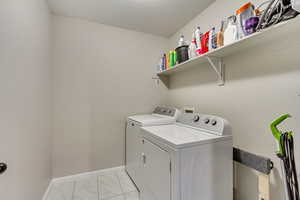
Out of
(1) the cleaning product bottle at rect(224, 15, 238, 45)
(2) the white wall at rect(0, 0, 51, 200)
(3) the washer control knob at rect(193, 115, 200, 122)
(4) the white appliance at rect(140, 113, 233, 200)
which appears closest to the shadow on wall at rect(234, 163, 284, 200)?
(4) the white appliance at rect(140, 113, 233, 200)

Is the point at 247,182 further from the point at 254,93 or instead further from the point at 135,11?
the point at 135,11

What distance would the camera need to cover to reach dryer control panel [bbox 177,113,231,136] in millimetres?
1166

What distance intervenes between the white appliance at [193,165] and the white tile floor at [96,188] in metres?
0.59

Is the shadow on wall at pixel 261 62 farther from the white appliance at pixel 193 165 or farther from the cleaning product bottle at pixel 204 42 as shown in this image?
the white appliance at pixel 193 165

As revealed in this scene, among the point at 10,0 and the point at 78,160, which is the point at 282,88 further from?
the point at 78,160

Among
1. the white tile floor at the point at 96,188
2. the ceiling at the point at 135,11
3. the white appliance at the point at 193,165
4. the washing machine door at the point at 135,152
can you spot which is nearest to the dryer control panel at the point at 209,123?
the white appliance at the point at 193,165

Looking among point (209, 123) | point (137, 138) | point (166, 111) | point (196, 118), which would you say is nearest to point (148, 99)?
point (166, 111)

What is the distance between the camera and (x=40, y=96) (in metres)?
1.44

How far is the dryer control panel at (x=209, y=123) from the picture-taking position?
117cm

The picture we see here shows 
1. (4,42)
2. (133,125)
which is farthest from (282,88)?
(4,42)

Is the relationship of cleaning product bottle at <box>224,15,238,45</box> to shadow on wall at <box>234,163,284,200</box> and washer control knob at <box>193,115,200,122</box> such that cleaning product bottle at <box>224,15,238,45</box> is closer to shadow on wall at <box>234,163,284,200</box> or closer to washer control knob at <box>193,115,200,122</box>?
washer control knob at <box>193,115,200,122</box>

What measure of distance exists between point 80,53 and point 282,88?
7.83 ft

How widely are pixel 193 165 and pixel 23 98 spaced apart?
56.6 inches

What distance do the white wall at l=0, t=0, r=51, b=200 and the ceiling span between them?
385 millimetres
